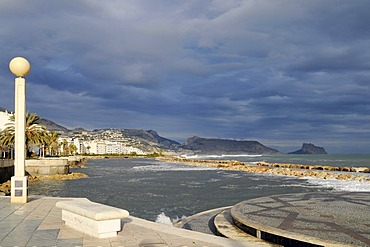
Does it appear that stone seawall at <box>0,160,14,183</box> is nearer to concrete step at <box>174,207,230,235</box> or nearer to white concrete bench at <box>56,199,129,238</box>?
concrete step at <box>174,207,230,235</box>

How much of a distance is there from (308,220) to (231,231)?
7.49ft

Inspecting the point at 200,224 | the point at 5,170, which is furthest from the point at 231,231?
the point at 5,170

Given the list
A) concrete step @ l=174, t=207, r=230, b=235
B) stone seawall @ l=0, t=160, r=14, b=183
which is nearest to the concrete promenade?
concrete step @ l=174, t=207, r=230, b=235

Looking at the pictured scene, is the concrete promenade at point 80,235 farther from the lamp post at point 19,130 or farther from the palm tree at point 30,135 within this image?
the palm tree at point 30,135

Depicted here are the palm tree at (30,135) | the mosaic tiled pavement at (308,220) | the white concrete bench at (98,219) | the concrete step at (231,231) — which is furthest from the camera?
the palm tree at (30,135)

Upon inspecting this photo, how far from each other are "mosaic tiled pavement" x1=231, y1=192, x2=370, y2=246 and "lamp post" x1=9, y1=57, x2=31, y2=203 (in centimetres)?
706

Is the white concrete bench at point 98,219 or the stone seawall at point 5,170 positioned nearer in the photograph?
the white concrete bench at point 98,219

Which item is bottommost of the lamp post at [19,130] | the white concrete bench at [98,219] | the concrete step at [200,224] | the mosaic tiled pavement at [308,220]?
the concrete step at [200,224]

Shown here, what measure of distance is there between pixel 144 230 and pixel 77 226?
1465 millimetres

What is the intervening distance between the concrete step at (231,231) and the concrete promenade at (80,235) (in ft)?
6.85

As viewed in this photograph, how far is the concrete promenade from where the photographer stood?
698cm

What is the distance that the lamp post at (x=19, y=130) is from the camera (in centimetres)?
1225

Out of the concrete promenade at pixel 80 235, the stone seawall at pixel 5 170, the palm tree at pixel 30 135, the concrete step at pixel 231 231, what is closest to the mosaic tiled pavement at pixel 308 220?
the concrete step at pixel 231 231

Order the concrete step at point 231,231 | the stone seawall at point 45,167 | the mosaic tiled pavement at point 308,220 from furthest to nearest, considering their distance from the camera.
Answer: the stone seawall at point 45,167, the concrete step at point 231,231, the mosaic tiled pavement at point 308,220
